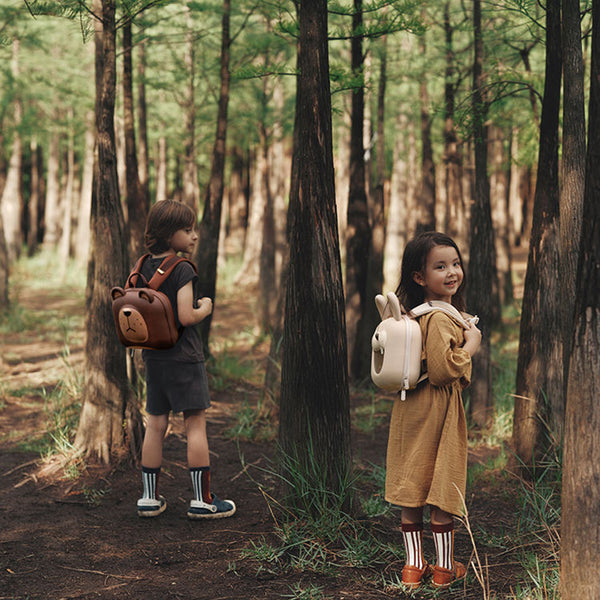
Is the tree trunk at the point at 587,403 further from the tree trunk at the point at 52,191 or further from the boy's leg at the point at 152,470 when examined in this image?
the tree trunk at the point at 52,191

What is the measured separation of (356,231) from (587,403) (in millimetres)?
6109

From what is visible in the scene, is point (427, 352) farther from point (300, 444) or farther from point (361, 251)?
point (361, 251)

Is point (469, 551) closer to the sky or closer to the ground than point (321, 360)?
closer to the ground

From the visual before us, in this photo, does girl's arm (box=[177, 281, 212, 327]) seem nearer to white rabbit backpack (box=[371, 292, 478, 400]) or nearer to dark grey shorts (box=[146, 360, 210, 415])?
dark grey shorts (box=[146, 360, 210, 415])

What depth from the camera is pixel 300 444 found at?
4.09 meters

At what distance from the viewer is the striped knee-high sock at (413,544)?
3.44 metres

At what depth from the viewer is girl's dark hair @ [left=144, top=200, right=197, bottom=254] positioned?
14.5 feet

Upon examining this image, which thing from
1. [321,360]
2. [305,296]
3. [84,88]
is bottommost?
[321,360]

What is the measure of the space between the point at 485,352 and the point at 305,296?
11.7 ft

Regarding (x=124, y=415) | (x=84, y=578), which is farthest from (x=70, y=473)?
(x=84, y=578)

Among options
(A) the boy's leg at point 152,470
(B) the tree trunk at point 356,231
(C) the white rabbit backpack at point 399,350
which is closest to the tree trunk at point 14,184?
(B) the tree trunk at point 356,231

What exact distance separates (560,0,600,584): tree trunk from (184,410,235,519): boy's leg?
2262 mm

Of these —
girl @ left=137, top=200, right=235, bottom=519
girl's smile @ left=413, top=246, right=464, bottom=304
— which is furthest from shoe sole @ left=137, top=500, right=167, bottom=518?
girl's smile @ left=413, top=246, right=464, bottom=304

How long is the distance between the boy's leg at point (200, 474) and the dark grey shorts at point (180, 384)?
0.10 meters
